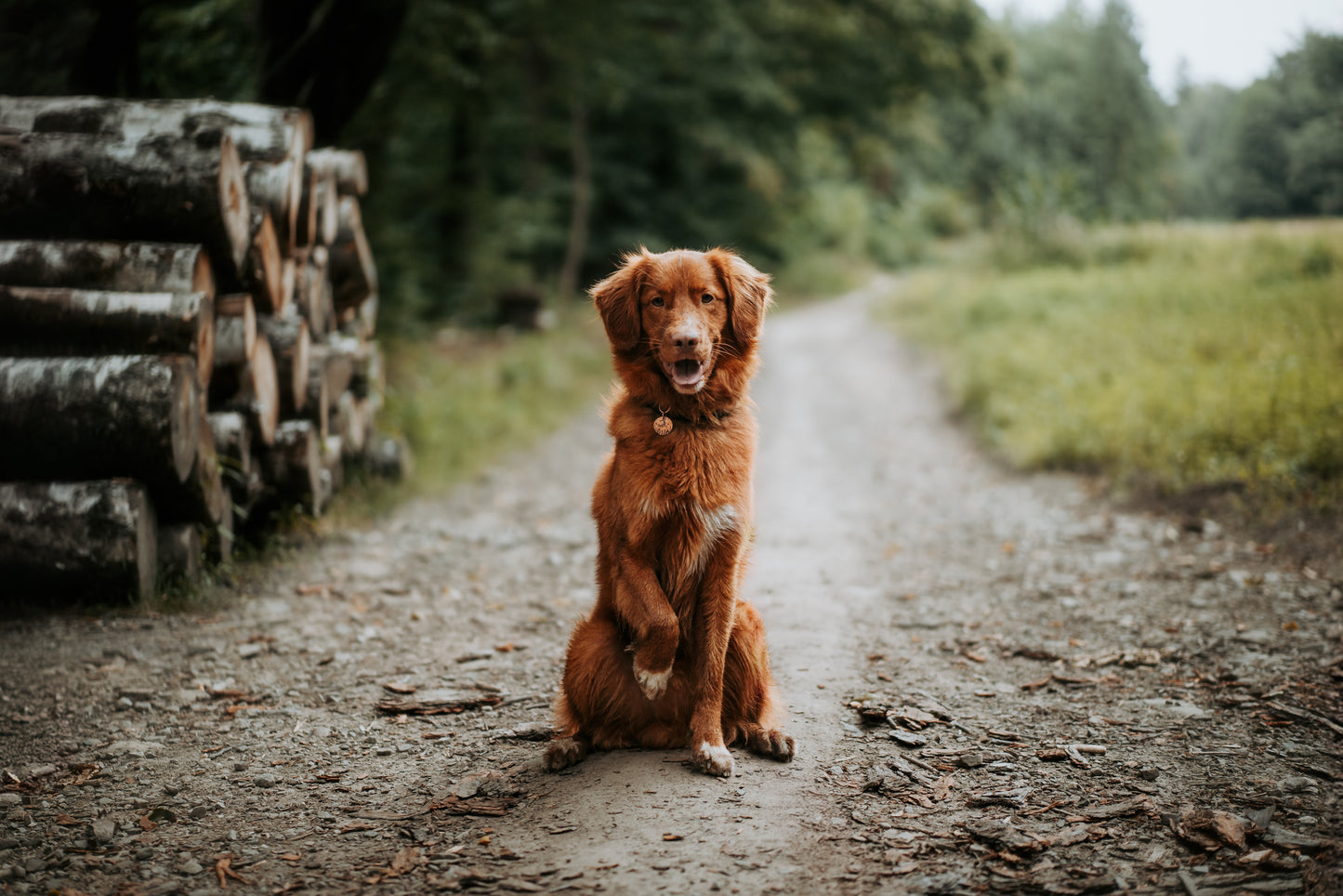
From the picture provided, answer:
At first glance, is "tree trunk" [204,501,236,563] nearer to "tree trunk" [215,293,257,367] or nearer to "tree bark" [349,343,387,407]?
"tree trunk" [215,293,257,367]

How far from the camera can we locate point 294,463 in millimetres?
5930

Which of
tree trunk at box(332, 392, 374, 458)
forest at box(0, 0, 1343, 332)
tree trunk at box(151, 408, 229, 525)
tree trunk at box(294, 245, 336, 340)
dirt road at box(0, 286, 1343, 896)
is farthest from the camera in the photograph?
forest at box(0, 0, 1343, 332)

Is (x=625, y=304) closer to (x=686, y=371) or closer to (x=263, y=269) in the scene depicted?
(x=686, y=371)

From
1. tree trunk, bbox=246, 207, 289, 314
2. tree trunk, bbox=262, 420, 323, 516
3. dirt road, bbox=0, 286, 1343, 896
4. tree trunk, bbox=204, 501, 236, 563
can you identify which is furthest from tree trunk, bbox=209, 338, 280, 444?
dirt road, bbox=0, 286, 1343, 896

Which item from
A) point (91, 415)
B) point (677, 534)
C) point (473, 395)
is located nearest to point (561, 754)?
point (677, 534)

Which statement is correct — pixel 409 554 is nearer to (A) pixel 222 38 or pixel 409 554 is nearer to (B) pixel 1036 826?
(B) pixel 1036 826

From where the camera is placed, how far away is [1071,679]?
427 cm

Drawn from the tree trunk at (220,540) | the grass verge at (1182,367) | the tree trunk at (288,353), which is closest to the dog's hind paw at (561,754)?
Result: the tree trunk at (220,540)

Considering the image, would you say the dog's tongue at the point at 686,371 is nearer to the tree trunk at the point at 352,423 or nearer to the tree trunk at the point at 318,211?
the tree trunk at the point at 318,211

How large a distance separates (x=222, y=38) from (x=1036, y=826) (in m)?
9.20

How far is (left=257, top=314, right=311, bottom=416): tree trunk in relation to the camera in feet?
19.4

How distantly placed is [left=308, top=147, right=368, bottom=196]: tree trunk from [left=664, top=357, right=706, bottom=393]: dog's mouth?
4537 mm

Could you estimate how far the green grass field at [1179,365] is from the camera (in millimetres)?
6586

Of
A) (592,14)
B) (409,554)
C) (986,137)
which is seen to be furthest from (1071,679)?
(986,137)
